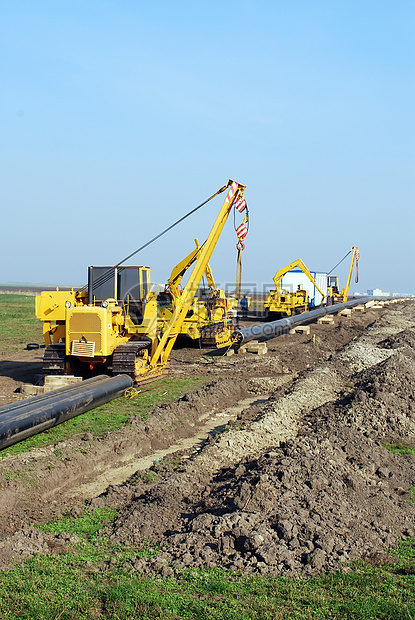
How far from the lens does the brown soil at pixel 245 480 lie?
526 centimetres

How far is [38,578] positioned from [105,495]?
7.06 ft

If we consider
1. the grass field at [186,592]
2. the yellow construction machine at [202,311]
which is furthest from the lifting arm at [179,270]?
the grass field at [186,592]

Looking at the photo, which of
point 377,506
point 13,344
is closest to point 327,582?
point 377,506

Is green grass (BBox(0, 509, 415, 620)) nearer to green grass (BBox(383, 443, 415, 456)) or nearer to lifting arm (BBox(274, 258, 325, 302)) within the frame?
green grass (BBox(383, 443, 415, 456))

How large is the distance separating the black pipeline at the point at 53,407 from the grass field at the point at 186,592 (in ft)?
10.3

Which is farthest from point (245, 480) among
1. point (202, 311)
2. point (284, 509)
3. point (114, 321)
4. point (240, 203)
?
point (202, 311)

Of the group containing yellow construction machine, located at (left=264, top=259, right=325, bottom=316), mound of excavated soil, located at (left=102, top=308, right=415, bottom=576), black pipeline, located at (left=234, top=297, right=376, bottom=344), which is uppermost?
yellow construction machine, located at (left=264, top=259, right=325, bottom=316)

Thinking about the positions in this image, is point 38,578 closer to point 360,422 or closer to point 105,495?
point 105,495

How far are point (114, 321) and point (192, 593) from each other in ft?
27.6

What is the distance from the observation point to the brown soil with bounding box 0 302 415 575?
5.26 metres

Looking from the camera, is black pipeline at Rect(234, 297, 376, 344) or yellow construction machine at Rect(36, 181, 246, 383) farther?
black pipeline at Rect(234, 297, 376, 344)

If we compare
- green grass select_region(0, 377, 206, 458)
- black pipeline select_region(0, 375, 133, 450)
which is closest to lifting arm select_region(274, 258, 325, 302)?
green grass select_region(0, 377, 206, 458)

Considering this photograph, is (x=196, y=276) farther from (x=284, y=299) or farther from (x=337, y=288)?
(x=337, y=288)

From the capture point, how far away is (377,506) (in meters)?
6.11
